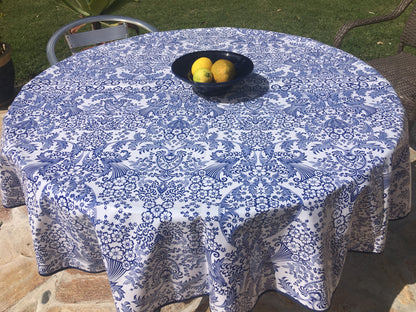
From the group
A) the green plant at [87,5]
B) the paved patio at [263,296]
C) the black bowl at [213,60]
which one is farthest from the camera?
the green plant at [87,5]

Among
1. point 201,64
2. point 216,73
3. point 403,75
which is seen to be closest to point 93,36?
point 201,64

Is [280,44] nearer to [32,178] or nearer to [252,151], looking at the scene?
[252,151]

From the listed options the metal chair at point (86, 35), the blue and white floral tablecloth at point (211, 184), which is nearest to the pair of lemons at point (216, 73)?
the blue and white floral tablecloth at point (211, 184)

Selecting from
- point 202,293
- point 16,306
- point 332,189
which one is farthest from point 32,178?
point 16,306

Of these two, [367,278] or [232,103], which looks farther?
[367,278]

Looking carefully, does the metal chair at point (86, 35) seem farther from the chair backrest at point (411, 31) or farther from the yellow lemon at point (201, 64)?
the chair backrest at point (411, 31)

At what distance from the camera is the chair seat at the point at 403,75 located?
254 centimetres

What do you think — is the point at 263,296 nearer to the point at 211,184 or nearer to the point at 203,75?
the point at 211,184

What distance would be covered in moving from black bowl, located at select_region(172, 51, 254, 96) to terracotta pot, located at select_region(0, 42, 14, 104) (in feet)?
8.62

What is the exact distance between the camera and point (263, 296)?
2.15 m

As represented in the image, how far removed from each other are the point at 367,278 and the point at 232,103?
1.35 meters

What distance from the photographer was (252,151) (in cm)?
142

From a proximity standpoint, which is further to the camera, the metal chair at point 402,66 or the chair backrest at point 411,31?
the chair backrest at point 411,31

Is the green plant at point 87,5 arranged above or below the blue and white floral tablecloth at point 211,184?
below
